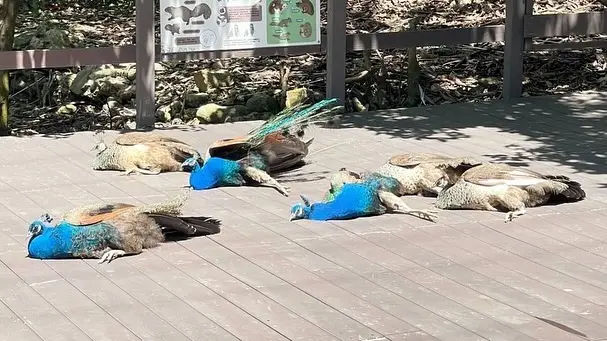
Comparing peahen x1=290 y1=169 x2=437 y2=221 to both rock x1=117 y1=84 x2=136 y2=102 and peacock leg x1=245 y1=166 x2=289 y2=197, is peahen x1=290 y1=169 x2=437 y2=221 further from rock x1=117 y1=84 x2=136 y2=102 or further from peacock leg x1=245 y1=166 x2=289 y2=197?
rock x1=117 y1=84 x2=136 y2=102

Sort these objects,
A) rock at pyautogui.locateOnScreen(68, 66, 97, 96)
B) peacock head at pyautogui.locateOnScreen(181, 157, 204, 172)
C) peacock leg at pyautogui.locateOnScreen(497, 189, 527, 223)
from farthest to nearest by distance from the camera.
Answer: rock at pyautogui.locateOnScreen(68, 66, 97, 96)
peacock head at pyautogui.locateOnScreen(181, 157, 204, 172)
peacock leg at pyautogui.locateOnScreen(497, 189, 527, 223)

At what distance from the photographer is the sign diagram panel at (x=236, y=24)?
1027cm

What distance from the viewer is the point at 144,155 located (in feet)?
27.8

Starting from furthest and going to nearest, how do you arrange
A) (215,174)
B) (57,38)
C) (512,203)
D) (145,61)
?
1. (57,38)
2. (145,61)
3. (215,174)
4. (512,203)

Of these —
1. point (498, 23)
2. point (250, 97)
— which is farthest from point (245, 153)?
point (498, 23)

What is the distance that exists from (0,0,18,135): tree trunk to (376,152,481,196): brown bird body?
14.7 ft

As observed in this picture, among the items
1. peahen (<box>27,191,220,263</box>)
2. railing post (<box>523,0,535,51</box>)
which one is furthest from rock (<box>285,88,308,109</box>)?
peahen (<box>27,191,220,263</box>)

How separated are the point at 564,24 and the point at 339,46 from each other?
2.40 m

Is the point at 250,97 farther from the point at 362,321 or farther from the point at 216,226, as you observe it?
the point at 362,321

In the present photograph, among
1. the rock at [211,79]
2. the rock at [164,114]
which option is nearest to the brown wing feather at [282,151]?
the rock at [164,114]

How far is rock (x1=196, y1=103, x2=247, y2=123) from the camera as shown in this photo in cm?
1159

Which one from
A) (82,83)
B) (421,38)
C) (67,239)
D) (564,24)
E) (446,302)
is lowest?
(446,302)

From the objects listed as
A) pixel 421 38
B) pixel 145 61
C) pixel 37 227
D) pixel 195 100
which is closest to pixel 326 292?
pixel 37 227

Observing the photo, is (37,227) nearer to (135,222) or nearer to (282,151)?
(135,222)
